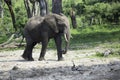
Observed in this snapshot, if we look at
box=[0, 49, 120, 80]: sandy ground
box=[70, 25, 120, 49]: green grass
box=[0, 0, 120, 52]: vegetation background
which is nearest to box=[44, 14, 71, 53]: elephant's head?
box=[0, 49, 120, 80]: sandy ground

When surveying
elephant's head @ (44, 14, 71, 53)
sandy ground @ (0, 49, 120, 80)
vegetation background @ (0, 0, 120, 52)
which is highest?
elephant's head @ (44, 14, 71, 53)

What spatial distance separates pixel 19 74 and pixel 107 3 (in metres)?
34.4

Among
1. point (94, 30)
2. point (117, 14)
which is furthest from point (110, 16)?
point (94, 30)

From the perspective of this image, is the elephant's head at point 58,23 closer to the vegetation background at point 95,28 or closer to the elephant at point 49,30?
the elephant at point 49,30

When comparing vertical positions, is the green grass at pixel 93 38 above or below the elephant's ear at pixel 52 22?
below

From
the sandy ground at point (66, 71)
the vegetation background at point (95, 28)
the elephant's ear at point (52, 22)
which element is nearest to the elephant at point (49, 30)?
the elephant's ear at point (52, 22)

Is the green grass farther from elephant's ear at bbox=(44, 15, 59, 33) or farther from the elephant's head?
elephant's ear at bbox=(44, 15, 59, 33)

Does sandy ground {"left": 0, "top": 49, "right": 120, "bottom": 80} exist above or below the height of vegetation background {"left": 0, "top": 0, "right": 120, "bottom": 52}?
above

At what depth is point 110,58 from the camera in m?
14.7

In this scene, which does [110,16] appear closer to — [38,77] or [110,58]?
[110,58]

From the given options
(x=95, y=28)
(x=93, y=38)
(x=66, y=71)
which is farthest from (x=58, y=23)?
(x=95, y=28)

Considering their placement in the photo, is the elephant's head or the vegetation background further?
the vegetation background

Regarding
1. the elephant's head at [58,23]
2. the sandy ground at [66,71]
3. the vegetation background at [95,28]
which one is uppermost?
the elephant's head at [58,23]

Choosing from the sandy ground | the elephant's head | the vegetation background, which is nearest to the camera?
the sandy ground
